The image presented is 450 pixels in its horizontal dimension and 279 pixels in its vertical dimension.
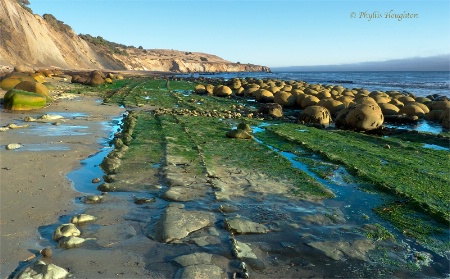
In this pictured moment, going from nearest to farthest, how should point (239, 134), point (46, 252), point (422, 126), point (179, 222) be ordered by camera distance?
1. point (46, 252)
2. point (179, 222)
3. point (239, 134)
4. point (422, 126)

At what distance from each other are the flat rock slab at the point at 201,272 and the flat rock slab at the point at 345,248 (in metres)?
Answer: 1.72

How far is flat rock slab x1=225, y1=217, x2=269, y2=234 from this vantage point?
621cm

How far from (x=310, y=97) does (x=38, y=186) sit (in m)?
20.3

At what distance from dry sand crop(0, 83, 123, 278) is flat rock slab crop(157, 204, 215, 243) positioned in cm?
178

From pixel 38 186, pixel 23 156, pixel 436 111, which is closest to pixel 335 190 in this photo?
pixel 38 186

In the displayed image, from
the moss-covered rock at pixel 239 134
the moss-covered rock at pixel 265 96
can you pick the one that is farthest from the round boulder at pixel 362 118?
the moss-covered rock at pixel 265 96

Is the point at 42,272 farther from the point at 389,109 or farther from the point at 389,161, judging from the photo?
the point at 389,109

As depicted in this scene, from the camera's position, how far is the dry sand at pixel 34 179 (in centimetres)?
550

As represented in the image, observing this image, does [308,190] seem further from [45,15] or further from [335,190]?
[45,15]

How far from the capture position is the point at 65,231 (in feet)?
18.7

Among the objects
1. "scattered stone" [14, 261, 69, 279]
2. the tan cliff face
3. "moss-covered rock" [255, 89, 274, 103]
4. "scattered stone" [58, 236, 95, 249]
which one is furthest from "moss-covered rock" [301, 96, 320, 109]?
the tan cliff face

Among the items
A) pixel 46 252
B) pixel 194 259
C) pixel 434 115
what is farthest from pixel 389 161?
pixel 434 115

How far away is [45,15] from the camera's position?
7969 cm

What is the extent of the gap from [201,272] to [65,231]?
232cm
